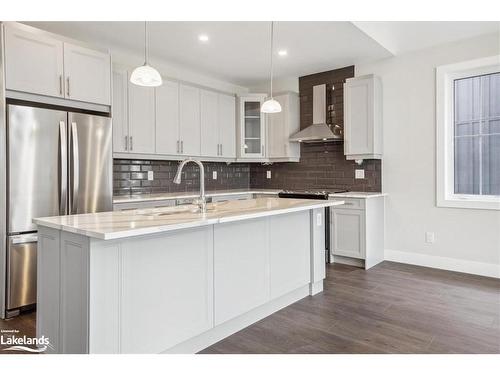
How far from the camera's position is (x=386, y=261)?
451 cm

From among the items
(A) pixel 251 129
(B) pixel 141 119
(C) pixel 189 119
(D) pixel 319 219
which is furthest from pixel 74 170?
(A) pixel 251 129

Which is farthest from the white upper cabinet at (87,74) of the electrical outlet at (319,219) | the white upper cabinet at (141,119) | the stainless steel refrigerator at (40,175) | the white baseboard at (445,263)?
the white baseboard at (445,263)

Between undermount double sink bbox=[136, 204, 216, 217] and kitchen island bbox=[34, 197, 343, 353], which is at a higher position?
undermount double sink bbox=[136, 204, 216, 217]

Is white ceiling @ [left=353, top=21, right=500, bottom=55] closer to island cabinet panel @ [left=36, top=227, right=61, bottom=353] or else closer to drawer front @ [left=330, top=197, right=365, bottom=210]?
drawer front @ [left=330, top=197, right=365, bottom=210]

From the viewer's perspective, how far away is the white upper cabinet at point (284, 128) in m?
5.21

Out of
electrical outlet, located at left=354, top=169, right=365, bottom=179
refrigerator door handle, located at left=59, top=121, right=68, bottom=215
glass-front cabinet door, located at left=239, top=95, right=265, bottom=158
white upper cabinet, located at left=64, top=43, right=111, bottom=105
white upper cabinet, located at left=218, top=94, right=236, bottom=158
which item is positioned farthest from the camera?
glass-front cabinet door, located at left=239, top=95, right=265, bottom=158

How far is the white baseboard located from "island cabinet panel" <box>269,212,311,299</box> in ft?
6.04

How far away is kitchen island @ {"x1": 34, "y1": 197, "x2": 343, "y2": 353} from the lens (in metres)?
1.73

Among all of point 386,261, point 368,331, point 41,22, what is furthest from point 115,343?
point 386,261

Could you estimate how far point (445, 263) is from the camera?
4105mm

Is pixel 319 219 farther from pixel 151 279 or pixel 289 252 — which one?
pixel 151 279

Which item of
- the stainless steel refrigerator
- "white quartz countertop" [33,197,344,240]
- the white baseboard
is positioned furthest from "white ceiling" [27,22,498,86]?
the white baseboard
